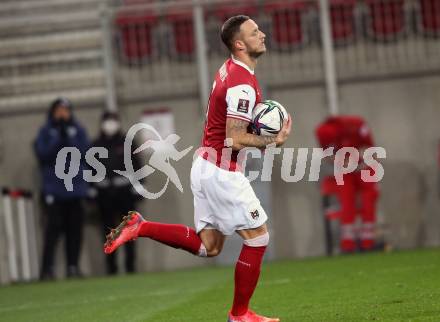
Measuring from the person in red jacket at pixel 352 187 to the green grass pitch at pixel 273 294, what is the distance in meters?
0.73

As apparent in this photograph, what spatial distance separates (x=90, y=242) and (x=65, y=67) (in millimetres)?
2570

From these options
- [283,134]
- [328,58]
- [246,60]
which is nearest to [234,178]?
[283,134]

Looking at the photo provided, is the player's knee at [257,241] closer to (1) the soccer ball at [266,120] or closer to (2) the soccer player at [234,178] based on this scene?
(2) the soccer player at [234,178]

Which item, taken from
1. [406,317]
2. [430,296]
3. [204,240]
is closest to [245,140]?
[204,240]

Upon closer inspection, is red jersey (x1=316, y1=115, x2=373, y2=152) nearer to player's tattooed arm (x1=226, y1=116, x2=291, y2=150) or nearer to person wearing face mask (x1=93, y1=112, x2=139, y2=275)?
person wearing face mask (x1=93, y1=112, x2=139, y2=275)

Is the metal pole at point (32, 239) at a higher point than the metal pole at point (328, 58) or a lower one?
lower

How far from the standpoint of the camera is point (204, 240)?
6.60 metres

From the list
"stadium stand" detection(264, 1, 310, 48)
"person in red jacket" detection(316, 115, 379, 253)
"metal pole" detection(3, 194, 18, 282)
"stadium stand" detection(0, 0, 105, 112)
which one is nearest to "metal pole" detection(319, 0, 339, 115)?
"stadium stand" detection(264, 1, 310, 48)

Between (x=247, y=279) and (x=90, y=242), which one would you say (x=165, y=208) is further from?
(x=247, y=279)

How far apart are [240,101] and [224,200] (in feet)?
2.00

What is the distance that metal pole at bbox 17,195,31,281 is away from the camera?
14.0m

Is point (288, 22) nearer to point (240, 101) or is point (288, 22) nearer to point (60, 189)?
point (60, 189)

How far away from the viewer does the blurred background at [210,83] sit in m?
14.5

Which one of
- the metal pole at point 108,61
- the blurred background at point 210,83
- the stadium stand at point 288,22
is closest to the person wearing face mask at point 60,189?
the blurred background at point 210,83
